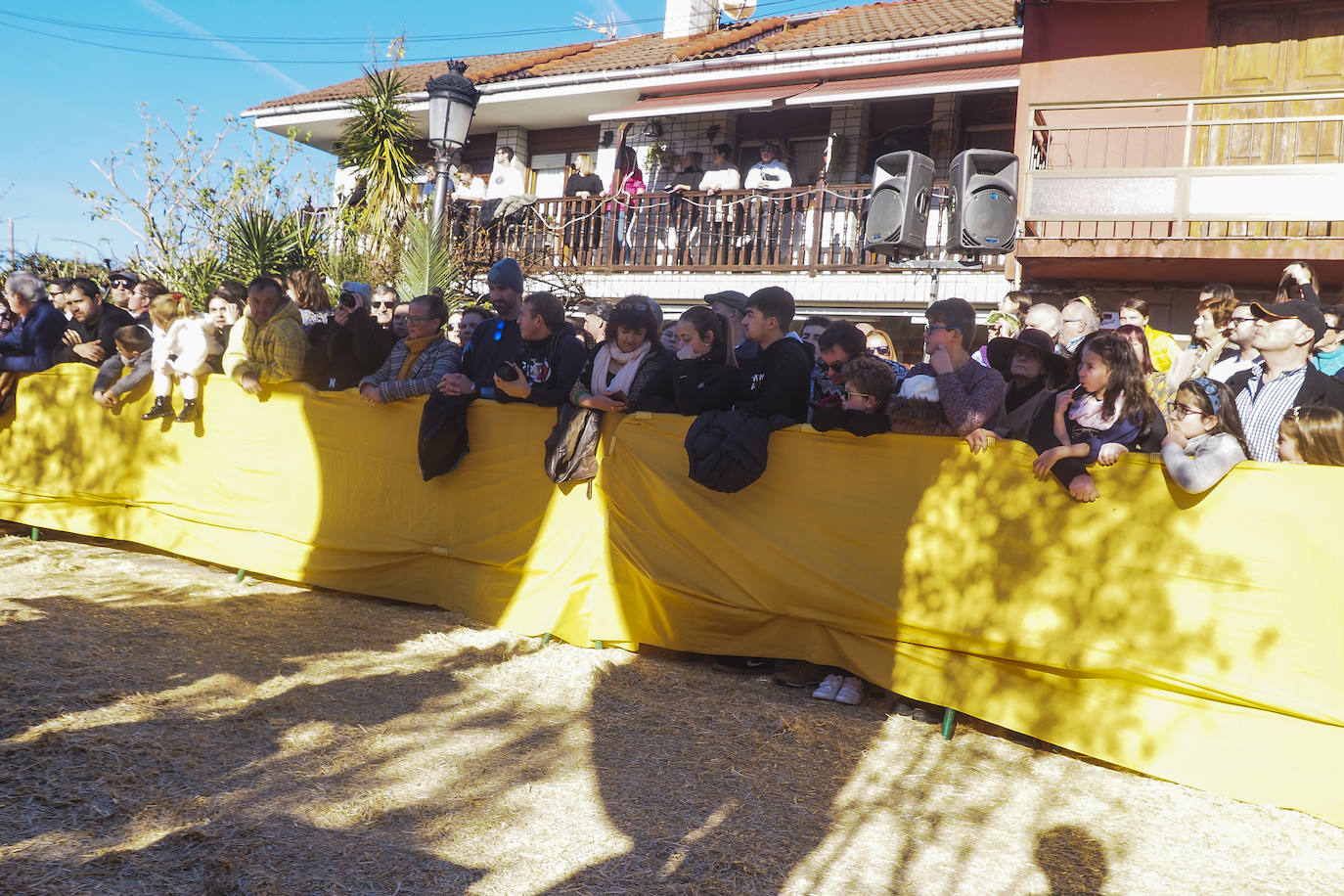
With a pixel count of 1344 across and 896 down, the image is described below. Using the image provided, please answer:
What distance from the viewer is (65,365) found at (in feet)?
24.8

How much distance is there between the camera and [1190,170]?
10406 mm

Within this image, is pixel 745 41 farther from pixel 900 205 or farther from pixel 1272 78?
pixel 900 205

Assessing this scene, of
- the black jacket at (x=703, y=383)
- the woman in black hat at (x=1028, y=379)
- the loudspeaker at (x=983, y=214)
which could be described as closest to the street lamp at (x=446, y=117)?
the loudspeaker at (x=983, y=214)

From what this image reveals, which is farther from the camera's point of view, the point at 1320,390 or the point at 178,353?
the point at 178,353

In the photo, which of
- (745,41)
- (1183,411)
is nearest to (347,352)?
(1183,411)

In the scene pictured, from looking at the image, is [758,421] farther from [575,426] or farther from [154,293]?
[154,293]

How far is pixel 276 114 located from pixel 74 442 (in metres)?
13.7

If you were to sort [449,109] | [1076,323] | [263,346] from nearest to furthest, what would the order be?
[1076,323]
[263,346]
[449,109]

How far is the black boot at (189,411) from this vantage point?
7.06 m

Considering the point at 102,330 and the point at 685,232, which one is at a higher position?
the point at 685,232

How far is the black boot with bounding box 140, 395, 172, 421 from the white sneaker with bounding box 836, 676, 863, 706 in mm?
5080

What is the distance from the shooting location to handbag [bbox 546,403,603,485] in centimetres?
560

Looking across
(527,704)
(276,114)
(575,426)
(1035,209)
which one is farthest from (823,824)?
(276,114)

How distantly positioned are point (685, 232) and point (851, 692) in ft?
35.7
